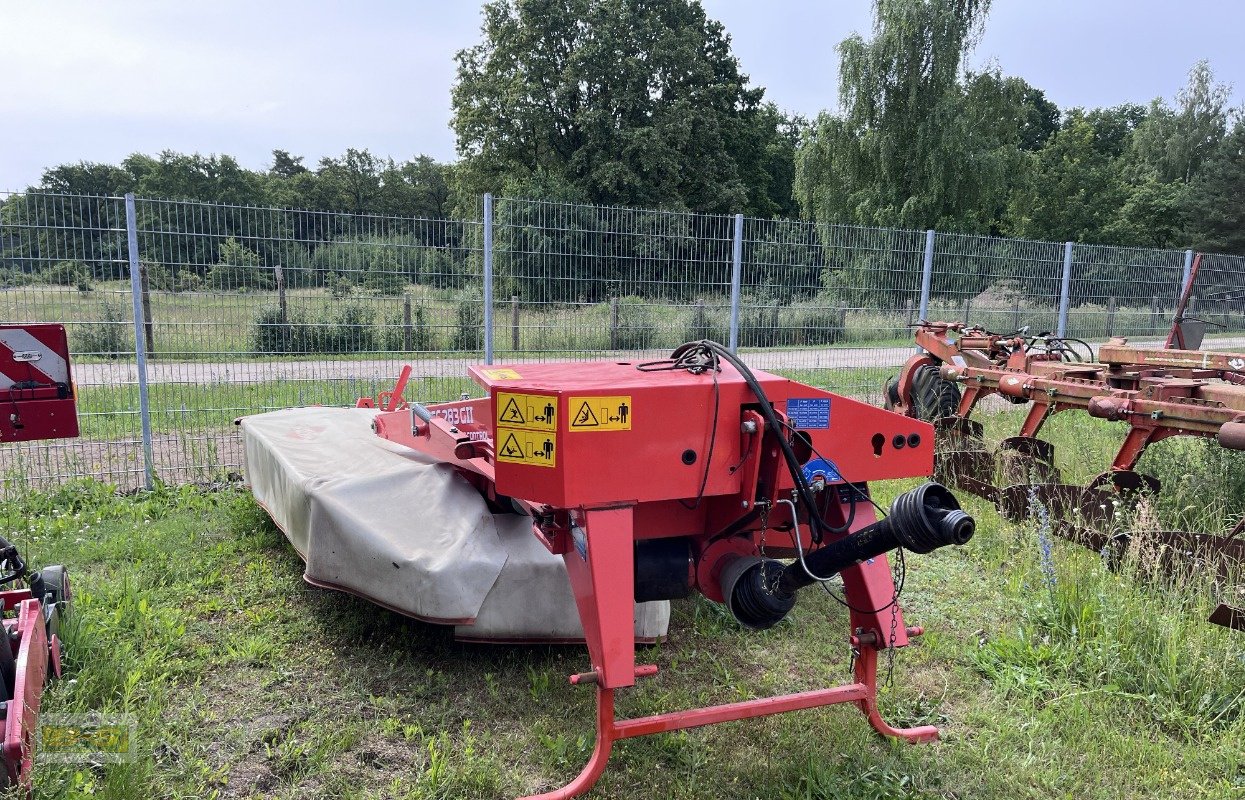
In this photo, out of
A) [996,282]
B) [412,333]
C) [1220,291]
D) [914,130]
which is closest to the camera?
[412,333]

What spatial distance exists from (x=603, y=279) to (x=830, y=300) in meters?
2.93

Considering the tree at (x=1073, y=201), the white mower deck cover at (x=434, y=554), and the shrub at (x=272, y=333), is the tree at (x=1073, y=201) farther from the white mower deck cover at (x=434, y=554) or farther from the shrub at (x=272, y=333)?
the white mower deck cover at (x=434, y=554)

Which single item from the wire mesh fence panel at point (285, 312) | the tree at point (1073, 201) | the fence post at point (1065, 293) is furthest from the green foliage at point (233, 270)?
the tree at point (1073, 201)

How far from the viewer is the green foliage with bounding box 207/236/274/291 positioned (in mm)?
5793

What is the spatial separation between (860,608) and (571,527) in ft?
3.31

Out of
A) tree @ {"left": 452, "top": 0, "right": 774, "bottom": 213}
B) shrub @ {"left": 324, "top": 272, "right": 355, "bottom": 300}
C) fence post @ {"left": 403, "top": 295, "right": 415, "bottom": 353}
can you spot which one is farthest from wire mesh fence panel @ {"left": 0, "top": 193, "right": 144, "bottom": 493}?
tree @ {"left": 452, "top": 0, "right": 774, "bottom": 213}

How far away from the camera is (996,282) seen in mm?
10078

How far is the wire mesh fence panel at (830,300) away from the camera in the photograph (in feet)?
26.8

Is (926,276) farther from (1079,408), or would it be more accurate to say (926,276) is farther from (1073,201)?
(1073,201)

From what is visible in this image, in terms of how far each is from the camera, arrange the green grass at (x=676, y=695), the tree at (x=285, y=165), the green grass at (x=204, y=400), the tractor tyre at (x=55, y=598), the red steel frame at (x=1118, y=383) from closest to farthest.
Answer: the green grass at (x=676, y=695), the tractor tyre at (x=55, y=598), the red steel frame at (x=1118, y=383), the green grass at (x=204, y=400), the tree at (x=285, y=165)

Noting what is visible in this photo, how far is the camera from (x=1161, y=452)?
5805 mm

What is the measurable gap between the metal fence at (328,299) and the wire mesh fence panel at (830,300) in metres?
0.03

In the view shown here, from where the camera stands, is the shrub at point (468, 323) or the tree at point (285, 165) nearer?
the shrub at point (468, 323)

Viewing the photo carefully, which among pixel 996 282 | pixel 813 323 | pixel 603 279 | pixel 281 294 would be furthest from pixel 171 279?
pixel 996 282
